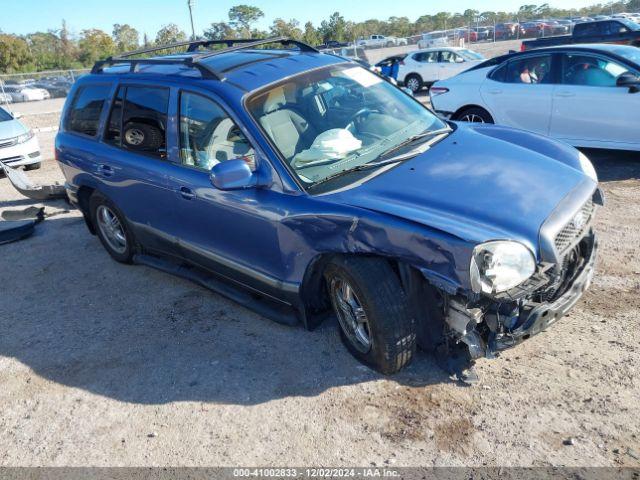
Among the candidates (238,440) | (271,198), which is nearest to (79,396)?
(238,440)

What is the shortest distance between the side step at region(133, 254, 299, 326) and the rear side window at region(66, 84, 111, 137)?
4.46 ft

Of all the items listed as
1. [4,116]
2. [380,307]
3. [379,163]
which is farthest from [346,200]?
[4,116]

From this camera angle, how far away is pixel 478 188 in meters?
3.24

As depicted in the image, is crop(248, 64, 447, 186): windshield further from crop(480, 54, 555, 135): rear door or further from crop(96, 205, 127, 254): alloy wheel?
crop(480, 54, 555, 135): rear door

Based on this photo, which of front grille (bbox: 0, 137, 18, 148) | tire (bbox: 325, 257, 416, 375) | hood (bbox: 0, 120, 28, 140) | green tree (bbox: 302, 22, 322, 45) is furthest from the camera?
green tree (bbox: 302, 22, 322, 45)

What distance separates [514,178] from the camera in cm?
337

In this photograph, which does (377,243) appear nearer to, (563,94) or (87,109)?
(87,109)

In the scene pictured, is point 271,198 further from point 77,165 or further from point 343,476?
point 77,165

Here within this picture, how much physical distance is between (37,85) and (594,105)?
30398 mm

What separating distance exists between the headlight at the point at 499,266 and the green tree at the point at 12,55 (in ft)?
195

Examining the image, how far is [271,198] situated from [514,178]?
5.00 ft

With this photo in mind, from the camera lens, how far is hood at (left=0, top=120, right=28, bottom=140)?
10.1m

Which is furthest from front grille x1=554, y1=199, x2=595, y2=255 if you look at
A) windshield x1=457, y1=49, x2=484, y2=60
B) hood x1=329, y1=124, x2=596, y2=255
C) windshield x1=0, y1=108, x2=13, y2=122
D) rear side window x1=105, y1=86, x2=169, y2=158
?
windshield x1=457, y1=49, x2=484, y2=60

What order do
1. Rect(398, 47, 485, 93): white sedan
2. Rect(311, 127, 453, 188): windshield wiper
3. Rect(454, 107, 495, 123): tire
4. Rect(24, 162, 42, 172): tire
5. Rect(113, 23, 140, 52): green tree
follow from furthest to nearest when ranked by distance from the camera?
Rect(113, 23, 140, 52): green tree → Rect(398, 47, 485, 93): white sedan → Rect(24, 162, 42, 172): tire → Rect(454, 107, 495, 123): tire → Rect(311, 127, 453, 188): windshield wiper
